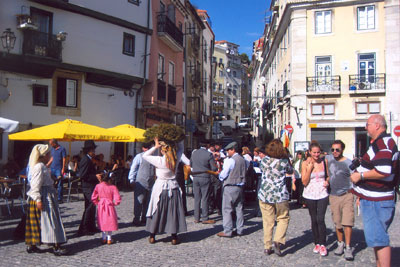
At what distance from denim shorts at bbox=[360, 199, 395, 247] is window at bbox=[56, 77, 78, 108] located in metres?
15.5

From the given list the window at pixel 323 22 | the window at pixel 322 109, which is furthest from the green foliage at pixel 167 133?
the window at pixel 323 22

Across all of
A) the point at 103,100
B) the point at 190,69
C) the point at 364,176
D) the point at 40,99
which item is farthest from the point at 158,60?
the point at 364,176

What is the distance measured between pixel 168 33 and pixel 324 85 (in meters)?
12.2

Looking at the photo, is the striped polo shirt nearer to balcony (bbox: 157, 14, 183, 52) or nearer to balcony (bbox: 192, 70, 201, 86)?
balcony (bbox: 157, 14, 183, 52)

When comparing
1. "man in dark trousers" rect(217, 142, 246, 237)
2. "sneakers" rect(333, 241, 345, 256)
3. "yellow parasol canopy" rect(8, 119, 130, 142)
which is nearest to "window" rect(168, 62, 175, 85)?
"yellow parasol canopy" rect(8, 119, 130, 142)

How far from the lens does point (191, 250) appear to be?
21.9 ft

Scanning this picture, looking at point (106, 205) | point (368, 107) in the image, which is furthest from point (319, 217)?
point (368, 107)

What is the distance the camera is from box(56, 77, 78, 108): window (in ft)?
57.6

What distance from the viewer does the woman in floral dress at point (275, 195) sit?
6.39m

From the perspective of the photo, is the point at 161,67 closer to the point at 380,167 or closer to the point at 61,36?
the point at 61,36

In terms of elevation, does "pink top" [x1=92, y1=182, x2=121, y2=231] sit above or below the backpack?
below

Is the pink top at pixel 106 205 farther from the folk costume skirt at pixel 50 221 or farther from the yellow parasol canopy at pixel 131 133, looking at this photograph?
the yellow parasol canopy at pixel 131 133

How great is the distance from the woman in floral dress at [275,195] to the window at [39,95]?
12994 mm

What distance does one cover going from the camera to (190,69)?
113ft
